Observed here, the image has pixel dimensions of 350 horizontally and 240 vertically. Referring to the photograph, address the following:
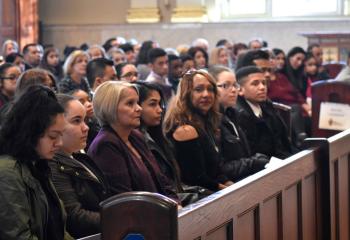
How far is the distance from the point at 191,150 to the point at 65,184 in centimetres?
146

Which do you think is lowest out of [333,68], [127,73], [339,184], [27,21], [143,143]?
[339,184]

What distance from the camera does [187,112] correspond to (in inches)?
195

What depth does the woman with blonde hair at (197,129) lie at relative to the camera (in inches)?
188

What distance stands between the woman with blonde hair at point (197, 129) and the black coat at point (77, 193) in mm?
1253

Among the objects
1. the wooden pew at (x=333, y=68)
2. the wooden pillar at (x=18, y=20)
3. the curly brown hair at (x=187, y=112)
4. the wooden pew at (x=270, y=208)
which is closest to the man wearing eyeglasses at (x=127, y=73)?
the curly brown hair at (x=187, y=112)

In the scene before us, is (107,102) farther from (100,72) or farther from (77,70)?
(77,70)

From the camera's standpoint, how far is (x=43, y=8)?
623 inches

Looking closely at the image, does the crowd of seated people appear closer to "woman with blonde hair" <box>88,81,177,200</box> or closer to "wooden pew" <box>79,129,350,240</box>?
"woman with blonde hair" <box>88,81,177,200</box>

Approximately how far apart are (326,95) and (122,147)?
3.62 metres

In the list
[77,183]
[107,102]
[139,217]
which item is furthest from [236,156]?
[139,217]

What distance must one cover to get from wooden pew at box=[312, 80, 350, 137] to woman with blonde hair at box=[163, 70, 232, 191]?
223cm

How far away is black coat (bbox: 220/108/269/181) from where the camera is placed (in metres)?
5.13

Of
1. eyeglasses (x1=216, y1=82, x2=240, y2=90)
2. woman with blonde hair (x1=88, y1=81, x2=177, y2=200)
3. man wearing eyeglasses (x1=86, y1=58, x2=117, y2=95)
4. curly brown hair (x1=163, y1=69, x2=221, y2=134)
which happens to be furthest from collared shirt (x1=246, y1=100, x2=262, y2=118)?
woman with blonde hair (x1=88, y1=81, x2=177, y2=200)

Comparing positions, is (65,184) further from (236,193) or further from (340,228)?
(340,228)
